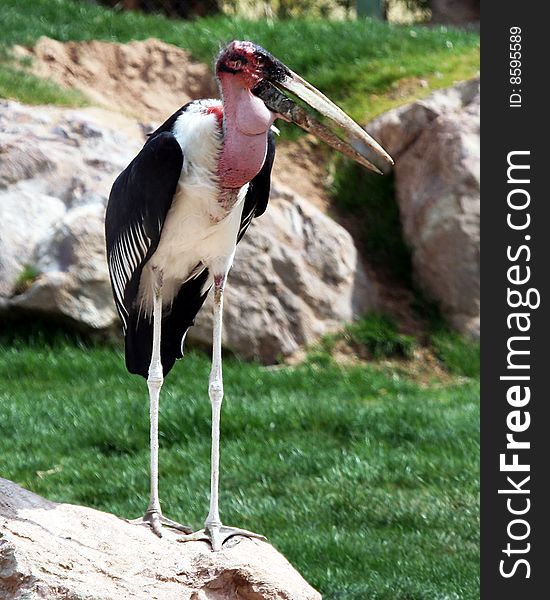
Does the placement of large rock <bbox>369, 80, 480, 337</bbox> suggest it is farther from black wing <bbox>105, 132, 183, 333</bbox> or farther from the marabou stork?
black wing <bbox>105, 132, 183, 333</bbox>

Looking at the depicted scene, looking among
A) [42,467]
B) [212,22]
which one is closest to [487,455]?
[42,467]

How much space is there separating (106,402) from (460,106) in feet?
13.6

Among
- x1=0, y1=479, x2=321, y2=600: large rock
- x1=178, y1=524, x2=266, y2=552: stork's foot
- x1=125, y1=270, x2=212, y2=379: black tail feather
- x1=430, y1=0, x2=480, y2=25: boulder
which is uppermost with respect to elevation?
x1=430, y1=0, x2=480, y2=25: boulder

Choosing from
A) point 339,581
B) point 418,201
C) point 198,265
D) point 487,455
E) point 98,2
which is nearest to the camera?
point 198,265

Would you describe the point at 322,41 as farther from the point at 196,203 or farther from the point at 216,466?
the point at 216,466

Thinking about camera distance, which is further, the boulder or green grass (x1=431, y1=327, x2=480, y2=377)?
the boulder

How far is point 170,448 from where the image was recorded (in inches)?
284

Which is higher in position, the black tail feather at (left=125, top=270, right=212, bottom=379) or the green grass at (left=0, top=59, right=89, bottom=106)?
the green grass at (left=0, top=59, right=89, bottom=106)

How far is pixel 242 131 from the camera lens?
14.6ft

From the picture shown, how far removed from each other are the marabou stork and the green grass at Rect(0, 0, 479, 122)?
5.30 meters

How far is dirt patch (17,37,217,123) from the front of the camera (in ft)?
33.4

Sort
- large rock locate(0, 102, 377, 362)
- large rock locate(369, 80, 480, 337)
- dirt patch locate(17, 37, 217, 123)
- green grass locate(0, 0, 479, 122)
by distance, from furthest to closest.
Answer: green grass locate(0, 0, 479, 122), dirt patch locate(17, 37, 217, 123), large rock locate(369, 80, 480, 337), large rock locate(0, 102, 377, 362)

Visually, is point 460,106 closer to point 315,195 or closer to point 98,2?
point 315,195

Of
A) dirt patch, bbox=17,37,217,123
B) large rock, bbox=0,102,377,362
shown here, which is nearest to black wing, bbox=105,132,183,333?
large rock, bbox=0,102,377,362
